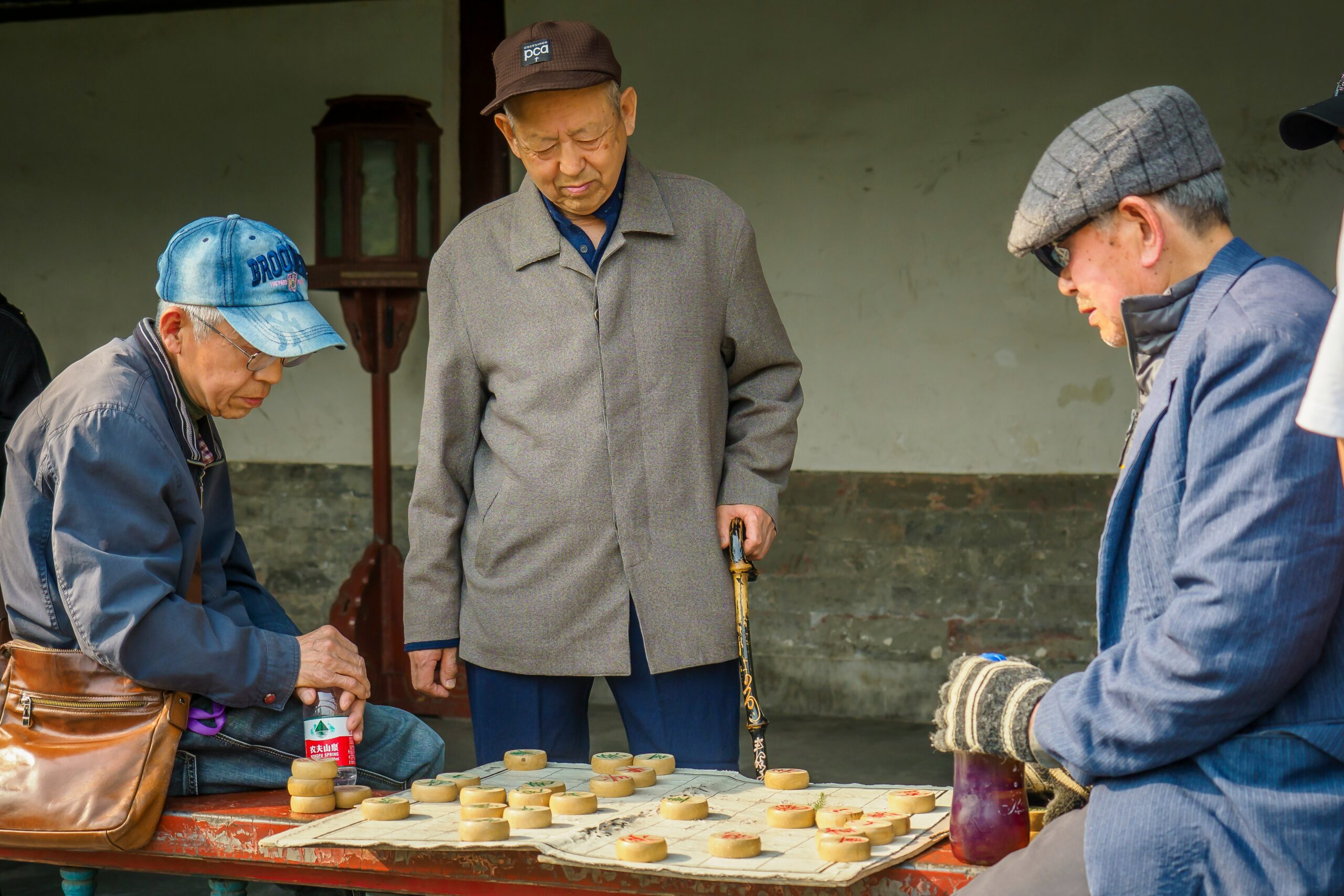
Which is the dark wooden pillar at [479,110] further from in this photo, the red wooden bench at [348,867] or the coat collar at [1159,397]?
the coat collar at [1159,397]

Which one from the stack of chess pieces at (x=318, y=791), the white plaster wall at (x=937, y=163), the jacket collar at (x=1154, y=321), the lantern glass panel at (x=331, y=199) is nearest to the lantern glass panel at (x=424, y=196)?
the lantern glass panel at (x=331, y=199)

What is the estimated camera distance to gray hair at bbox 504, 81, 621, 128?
238 cm

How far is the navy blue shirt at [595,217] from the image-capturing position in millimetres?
2484

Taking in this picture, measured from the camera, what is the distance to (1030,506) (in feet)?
17.5

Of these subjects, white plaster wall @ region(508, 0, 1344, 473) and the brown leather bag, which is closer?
the brown leather bag

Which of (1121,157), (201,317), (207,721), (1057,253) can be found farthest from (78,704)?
(1121,157)

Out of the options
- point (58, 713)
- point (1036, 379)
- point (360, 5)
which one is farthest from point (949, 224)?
point (58, 713)

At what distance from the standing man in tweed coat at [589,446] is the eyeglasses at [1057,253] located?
93 centimetres

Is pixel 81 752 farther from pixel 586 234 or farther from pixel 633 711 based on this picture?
pixel 586 234

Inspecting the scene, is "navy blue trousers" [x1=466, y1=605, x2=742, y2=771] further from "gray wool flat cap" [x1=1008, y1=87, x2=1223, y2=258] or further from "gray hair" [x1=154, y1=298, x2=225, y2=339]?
"gray wool flat cap" [x1=1008, y1=87, x2=1223, y2=258]

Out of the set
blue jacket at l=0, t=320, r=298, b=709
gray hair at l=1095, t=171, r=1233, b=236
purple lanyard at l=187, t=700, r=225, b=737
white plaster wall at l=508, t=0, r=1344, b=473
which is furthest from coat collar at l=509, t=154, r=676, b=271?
white plaster wall at l=508, t=0, r=1344, b=473

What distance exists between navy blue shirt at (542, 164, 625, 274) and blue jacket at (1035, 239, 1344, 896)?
1214 mm

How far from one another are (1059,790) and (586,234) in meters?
1.29

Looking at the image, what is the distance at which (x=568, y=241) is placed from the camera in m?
2.49
